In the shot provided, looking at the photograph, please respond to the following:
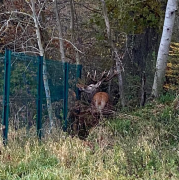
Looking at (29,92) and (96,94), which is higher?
(29,92)

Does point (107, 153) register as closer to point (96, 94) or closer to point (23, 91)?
point (23, 91)

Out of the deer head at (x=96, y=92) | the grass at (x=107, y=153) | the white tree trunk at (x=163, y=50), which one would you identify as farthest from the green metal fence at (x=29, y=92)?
the white tree trunk at (x=163, y=50)

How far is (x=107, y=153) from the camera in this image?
770 centimetres

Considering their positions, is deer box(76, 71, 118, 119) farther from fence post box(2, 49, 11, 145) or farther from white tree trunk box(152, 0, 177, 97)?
fence post box(2, 49, 11, 145)

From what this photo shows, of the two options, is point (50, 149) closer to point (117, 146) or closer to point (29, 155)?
point (29, 155)

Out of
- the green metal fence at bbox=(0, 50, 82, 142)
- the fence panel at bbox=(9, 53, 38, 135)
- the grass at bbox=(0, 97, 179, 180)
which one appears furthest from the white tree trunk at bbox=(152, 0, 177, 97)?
the fence panel at bbox=(9, 53, 38, 135)

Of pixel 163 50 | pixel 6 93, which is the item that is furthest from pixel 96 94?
pixel 6 93

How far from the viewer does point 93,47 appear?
14820 millimetres

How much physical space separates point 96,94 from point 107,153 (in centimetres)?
372

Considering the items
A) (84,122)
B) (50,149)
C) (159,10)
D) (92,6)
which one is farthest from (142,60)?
(50,149)

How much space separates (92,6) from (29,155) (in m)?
9.25

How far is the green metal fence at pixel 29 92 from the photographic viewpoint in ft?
25.9

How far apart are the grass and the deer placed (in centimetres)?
96

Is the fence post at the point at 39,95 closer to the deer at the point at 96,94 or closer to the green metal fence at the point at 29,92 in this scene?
the green metal fence at the point at 29,92
